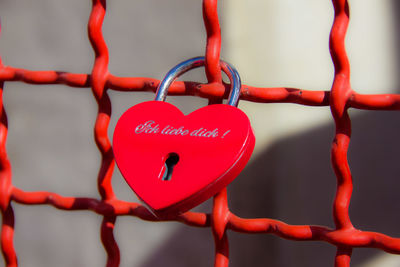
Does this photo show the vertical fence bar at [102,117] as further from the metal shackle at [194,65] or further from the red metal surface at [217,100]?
the metal shackle at [194,65]

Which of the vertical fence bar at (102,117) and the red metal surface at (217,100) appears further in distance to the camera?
the vertical fence bar at (102,117)

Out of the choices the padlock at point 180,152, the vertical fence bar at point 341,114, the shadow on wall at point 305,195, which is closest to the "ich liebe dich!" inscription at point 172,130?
the padlock at point 180,152

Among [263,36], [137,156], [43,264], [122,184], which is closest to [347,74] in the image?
[137,156]

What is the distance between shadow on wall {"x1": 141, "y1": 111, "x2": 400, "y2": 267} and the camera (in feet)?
2.57

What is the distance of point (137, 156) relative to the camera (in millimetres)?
363

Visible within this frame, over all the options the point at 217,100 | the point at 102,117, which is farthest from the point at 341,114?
the point at 102,117

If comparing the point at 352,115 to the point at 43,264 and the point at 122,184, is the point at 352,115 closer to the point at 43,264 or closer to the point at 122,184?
the point at 122,184

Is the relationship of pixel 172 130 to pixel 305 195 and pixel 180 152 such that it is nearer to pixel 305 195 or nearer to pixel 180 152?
pixel 180 152

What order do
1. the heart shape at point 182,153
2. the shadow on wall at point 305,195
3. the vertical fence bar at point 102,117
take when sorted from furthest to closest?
the shadow on wall at point 305,195
the vertical fence bar at point 102,117
the heart shape at point 182,153

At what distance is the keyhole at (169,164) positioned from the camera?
0.35 m

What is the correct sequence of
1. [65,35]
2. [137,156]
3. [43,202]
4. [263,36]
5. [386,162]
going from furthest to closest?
[65,35] → [263,36] → [386,162] → [43,202] → [137,156]

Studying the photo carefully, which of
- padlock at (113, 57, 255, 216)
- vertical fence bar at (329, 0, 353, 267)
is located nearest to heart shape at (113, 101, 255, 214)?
padlock at (113, 57, 255, 216)

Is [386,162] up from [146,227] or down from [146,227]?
up

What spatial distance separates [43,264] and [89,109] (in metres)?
0.49
